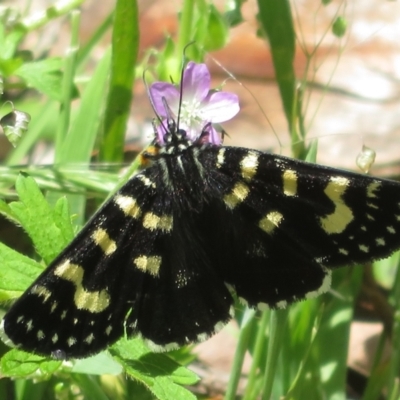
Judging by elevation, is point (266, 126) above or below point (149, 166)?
above

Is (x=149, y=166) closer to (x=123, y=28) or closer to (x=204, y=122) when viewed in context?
(x=204, y=122)

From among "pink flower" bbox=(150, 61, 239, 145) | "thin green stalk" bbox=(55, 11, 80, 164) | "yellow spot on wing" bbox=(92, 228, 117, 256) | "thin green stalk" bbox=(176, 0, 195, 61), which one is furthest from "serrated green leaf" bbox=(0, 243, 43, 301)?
"thin green stalk" bbox=(176, 0, 195, 61)

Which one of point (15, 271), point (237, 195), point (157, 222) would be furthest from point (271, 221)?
point (15, 271)

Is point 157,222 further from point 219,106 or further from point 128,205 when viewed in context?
point 219,106

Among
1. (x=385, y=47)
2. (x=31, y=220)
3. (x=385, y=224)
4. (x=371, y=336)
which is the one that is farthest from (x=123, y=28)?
(x=385, y=47)

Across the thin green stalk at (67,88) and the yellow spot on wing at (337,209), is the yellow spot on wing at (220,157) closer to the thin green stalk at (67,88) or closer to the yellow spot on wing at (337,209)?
the yellow spot on wing at (337,209)

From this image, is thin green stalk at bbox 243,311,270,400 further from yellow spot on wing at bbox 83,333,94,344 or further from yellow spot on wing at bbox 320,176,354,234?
yellow spot on wing at bbox 83,333,94,344
